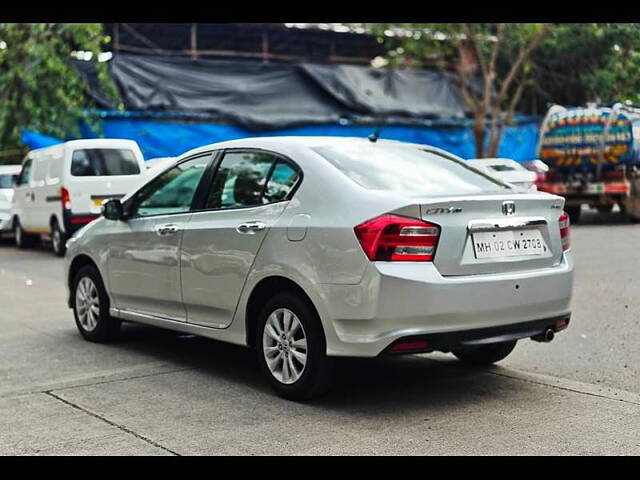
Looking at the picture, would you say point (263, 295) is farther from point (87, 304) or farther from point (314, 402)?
point (87, 304)

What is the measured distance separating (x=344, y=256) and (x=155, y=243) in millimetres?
2015

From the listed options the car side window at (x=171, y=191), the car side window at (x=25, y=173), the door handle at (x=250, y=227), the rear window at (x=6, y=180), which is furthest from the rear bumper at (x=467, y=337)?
the rear window at (x=6, y=180)

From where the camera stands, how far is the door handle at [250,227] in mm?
5781

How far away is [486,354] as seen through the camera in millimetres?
6516

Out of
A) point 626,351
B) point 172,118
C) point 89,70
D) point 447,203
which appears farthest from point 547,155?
point 447,203

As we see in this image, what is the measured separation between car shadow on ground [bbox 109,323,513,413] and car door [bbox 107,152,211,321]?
47cm

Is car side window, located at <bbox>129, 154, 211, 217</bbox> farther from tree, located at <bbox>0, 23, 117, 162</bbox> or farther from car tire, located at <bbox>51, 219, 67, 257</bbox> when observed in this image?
tree, located at <bbox>0, 23, 117, 162</bbox>

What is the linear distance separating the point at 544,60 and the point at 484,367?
2431 cm

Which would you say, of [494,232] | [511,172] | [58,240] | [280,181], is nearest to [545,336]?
[494,232]

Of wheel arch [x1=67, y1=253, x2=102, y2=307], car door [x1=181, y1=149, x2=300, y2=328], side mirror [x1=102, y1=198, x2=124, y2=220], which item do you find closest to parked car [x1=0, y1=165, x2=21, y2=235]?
wheel arch [x1=67, y1=253, x2=102, y2=307]

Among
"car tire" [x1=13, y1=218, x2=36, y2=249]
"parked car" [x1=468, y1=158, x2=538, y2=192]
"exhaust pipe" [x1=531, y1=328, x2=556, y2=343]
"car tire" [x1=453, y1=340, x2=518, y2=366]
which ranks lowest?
"car tire" [x1=13, y1=218, x2=36, y2=249]

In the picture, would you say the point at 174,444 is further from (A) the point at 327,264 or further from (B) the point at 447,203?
(B) the point at 447,203

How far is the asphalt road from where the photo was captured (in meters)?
4.73

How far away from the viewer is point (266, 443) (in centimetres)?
473
